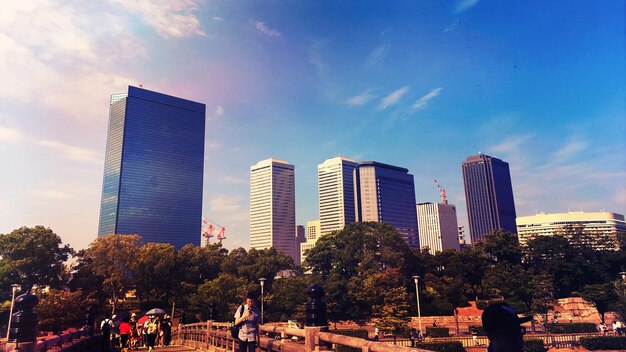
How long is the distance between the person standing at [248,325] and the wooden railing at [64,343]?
4.95 meters

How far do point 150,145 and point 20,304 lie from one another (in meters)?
190

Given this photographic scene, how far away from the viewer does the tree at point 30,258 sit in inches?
1721

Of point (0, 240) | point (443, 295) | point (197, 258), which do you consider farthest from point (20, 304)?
point (443, 295)

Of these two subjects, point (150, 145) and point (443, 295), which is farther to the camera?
point (150, 145)

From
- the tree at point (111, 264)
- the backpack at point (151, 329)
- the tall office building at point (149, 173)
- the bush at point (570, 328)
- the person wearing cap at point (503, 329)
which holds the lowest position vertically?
the bush at point (570, 328)

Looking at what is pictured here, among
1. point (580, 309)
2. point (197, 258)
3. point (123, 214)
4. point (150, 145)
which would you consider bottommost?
point (580, 309)

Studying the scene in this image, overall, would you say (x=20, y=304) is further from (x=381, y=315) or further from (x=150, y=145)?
(x=150, y=145)

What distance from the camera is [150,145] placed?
187 meters

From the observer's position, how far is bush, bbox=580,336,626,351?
116 ft

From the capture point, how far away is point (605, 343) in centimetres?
3541

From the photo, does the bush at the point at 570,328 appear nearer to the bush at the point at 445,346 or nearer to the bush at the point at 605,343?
the bush at the point at 605,343

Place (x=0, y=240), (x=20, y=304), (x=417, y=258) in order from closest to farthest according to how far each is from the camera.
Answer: (x=20, y=304) < (x=0, y=240) < (x=417, y=258)

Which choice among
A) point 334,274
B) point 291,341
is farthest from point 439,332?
point 291,341

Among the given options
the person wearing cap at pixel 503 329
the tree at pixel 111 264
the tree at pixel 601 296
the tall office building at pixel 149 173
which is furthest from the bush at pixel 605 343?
the tall office building at pixel 149 173
